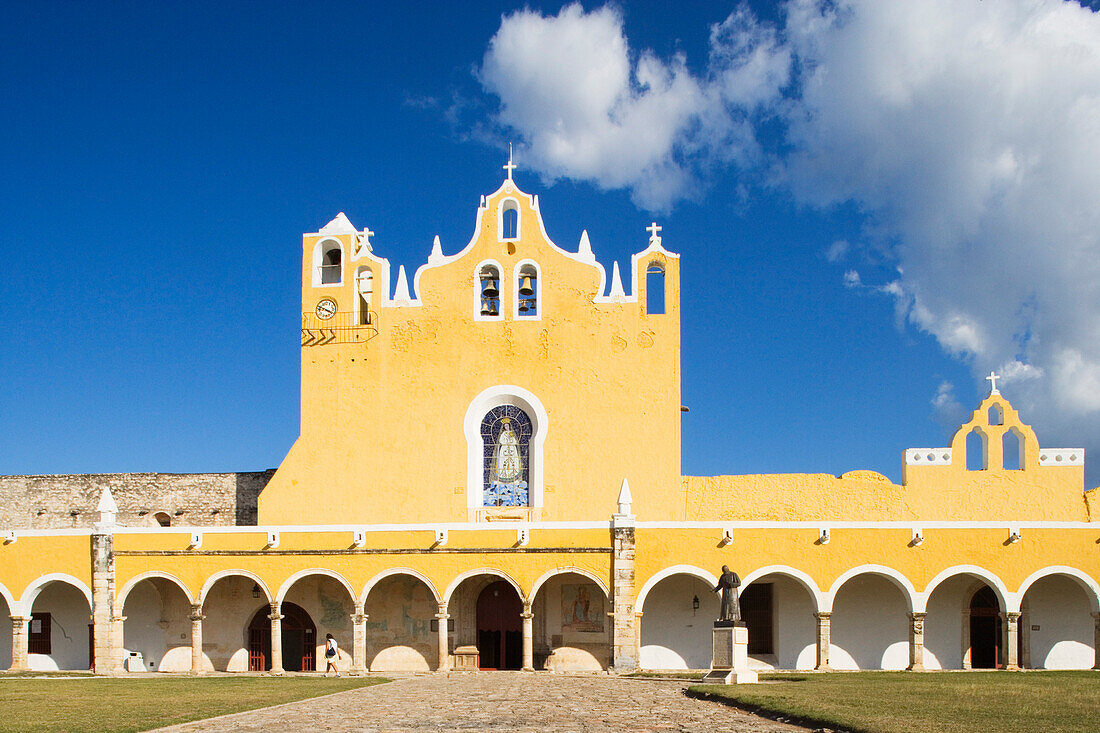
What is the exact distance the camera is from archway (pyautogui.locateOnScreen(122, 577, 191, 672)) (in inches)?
1107

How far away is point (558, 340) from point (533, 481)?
357 cm

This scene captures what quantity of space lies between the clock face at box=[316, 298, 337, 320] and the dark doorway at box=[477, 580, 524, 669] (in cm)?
812

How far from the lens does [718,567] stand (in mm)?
25750

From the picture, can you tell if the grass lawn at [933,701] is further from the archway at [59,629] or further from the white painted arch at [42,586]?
the archway at [59,629]

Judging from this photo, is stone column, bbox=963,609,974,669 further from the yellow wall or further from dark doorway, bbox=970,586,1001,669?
the yellow wall

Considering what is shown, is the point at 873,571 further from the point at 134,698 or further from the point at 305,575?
the point at 134,698

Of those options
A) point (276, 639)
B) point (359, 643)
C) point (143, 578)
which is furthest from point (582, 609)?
point (143, 578)

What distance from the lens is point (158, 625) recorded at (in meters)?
28.2

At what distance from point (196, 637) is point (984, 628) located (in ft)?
59.9

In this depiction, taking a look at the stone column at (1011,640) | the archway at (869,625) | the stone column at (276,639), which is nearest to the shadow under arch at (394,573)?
the stone column at (276,639)

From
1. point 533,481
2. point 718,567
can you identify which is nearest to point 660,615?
point 718,567

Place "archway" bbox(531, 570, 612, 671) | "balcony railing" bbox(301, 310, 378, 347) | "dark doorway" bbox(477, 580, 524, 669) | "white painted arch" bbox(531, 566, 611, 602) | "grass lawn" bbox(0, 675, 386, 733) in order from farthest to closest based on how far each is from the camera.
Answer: "balcony railing" bbox(301, 310, 378, 347), "dark doorway" bbox(477, 580, 524, 669), "archway" bbox(531, 570, 612, 671), "white painted arch" bbox(531, 566, 611, 602), "grass lawn" bbox(0, 675, 386, 733)

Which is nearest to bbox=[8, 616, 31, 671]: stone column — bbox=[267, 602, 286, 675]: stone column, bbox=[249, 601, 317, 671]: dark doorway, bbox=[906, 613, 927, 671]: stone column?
bbox=[249, 601, 317, 671]: dark doorway

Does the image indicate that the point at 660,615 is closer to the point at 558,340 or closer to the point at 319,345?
the point at 558,340
